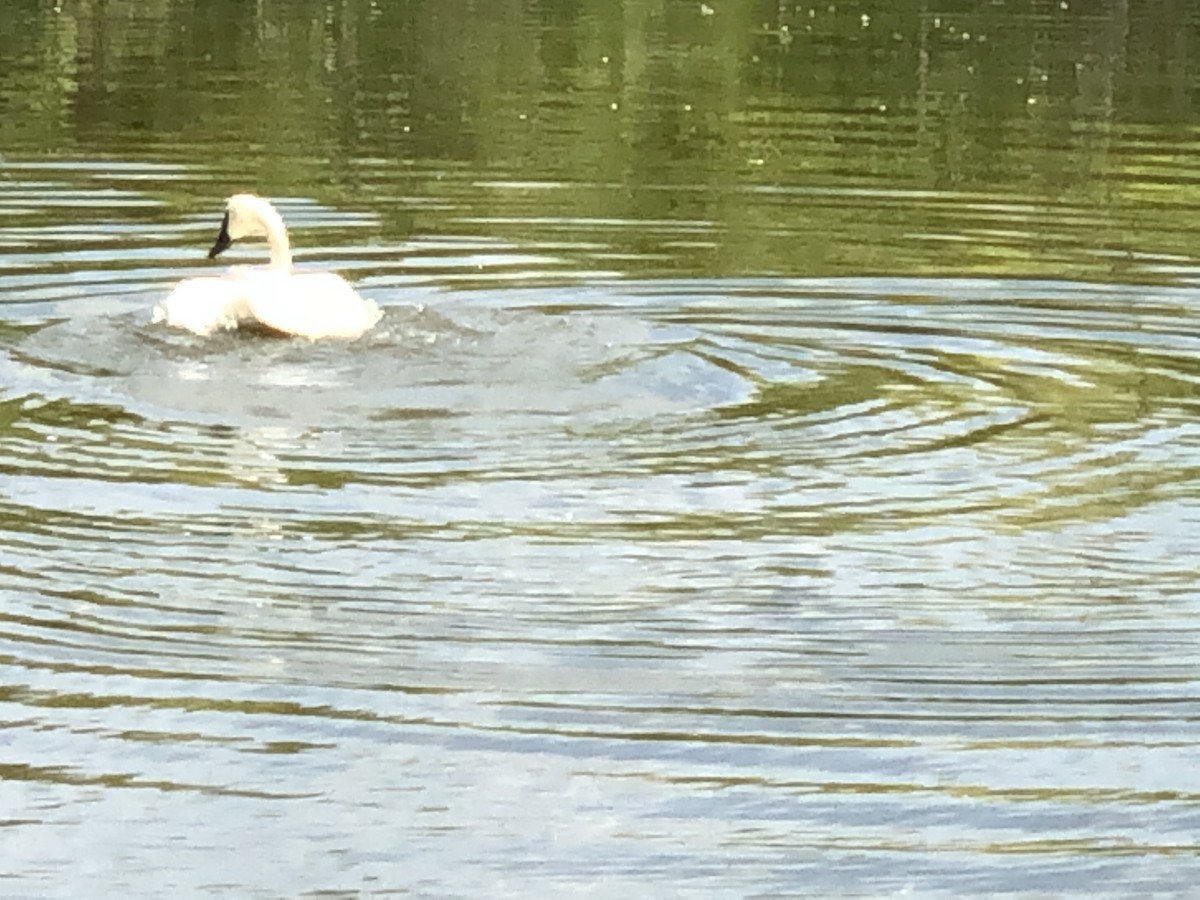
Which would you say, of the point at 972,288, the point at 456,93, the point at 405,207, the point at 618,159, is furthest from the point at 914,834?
the point at 456,93

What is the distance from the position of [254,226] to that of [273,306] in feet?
5.70

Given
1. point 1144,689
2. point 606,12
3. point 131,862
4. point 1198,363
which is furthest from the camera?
point 606,12

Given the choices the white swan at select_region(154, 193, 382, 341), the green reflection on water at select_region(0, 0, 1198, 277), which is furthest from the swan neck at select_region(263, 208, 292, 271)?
the green reflection on water at select_region(0, 0, 1198, 277)

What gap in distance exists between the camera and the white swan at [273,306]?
11570 millimetres

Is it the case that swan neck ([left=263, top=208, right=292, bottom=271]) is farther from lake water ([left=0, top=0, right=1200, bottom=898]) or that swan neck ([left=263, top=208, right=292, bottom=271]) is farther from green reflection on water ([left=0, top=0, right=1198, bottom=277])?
green reflection on water ([left=0, top=0, right=1198, bottom=277])

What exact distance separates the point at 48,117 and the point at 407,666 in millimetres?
14951

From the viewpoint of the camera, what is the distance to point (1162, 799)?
655 centimetres

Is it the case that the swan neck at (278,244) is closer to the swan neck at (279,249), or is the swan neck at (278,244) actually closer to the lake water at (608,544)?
the swan neck at (279,249)

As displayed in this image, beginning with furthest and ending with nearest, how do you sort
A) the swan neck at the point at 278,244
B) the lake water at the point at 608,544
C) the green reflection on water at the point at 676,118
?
1. the green reflection on water at the point at 676,118
2. the swan neck at the point at 278,244
3. the lake water at the point at 608,544

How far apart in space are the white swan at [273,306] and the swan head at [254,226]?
1.57 ft

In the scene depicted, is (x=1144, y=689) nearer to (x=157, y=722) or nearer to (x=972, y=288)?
(x=157, y=722)

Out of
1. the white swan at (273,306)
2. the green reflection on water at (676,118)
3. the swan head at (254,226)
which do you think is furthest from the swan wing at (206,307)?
the green reflection on water at (676,118)

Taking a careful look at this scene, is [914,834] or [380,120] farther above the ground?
[380,120]

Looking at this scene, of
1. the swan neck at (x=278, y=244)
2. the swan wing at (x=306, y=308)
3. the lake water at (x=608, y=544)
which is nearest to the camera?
the lake water at (x=608, y=544)
